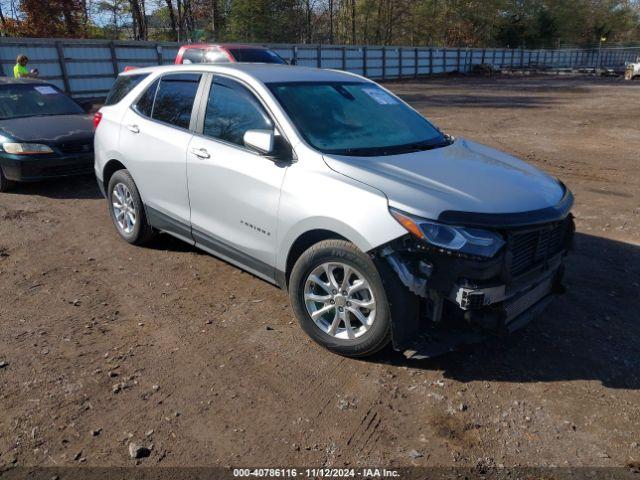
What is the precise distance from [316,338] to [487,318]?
114 centimetres

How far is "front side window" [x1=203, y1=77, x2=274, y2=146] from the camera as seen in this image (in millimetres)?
3899

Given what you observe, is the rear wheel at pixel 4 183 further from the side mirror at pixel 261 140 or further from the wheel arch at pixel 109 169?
the side mirror at pixel 261 140

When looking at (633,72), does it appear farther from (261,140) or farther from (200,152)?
(261,140)

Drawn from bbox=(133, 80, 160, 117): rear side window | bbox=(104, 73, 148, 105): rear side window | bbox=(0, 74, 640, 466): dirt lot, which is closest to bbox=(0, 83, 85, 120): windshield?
bbox=(104, 73, 148, 105): rear side window

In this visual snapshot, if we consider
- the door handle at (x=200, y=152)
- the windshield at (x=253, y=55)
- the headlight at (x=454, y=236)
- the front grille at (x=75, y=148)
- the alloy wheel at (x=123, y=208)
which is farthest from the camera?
the windshield at (x=253, y=55)

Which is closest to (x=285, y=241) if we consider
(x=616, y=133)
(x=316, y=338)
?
(x=316, y=338)

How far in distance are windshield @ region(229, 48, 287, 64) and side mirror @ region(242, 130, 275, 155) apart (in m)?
11.4

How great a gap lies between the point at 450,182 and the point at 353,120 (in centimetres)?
108

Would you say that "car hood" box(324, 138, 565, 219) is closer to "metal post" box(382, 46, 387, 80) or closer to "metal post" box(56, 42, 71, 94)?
"metal post" box(56, 42, 71, 94)

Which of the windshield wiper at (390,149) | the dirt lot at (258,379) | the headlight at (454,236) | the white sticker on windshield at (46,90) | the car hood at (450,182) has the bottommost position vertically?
the dirt lot at (258,379)

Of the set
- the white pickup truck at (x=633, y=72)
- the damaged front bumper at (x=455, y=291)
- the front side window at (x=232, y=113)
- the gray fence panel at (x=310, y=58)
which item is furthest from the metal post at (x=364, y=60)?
the damaged front bumper at (x=455, y=291)

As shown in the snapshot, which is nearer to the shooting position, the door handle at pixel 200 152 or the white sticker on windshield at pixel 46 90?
the door handle at pixel 200 152

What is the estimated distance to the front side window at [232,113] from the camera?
390 cm

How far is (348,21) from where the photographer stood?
179 ft
